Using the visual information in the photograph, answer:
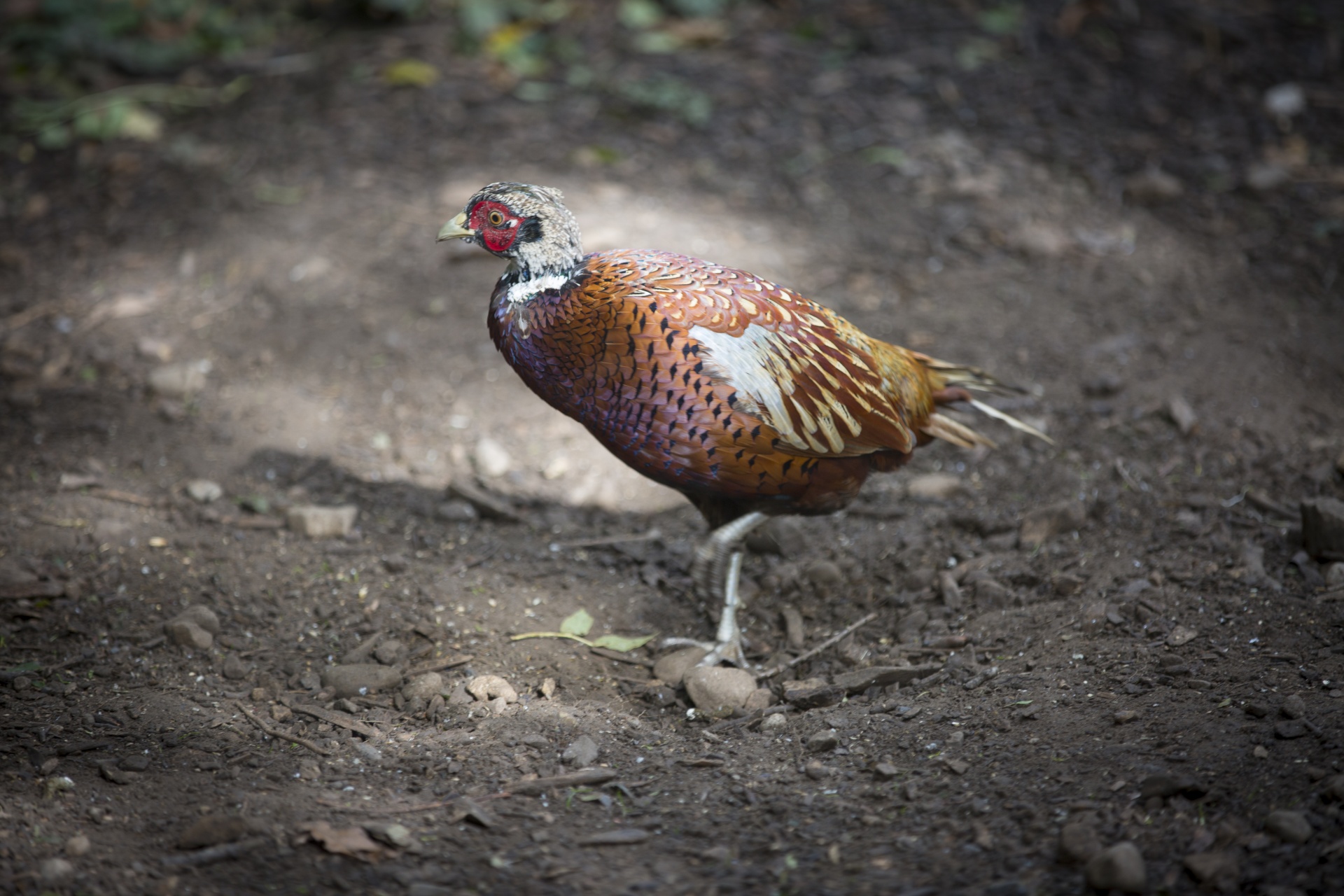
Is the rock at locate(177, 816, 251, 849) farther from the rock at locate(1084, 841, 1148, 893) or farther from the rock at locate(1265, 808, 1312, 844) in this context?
the rock at locate(1265, 808, 1312, 844)

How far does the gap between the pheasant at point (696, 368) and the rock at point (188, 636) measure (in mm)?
1423

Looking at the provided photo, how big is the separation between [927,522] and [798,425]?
4.15 feet

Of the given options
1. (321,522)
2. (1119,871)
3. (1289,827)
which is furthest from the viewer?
(321,522)

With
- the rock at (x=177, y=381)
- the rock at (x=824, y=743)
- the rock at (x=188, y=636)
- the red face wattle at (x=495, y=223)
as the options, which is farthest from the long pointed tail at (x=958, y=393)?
the rock at (x=177, y=381)

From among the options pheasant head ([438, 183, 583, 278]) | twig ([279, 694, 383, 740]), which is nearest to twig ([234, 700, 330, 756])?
twig ([279, 694, 383, 740])

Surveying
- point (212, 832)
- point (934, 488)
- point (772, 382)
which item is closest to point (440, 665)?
point (212, 832)

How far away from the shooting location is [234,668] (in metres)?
Result: 3.54

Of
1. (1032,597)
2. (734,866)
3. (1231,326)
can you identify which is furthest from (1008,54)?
(734,866)

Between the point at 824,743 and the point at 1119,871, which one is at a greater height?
the point at 1119,871

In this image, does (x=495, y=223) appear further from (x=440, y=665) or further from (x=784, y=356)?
(x=440, y=665)

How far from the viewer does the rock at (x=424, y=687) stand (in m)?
3.50

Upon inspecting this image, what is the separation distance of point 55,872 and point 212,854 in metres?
0.35

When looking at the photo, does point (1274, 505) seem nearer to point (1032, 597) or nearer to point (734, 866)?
point (1032, 597)

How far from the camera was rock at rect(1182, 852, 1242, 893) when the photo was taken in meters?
2.45
